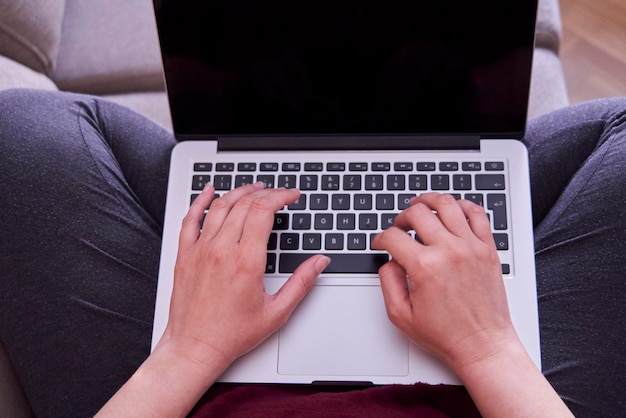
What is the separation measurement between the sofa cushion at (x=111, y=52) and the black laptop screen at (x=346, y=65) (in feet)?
1.36

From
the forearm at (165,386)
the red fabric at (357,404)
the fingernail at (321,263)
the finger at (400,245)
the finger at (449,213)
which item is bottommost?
the red fabric at (357,404)

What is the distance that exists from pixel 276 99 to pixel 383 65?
5.7 inches

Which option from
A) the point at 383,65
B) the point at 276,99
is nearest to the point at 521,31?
the point at 383,65

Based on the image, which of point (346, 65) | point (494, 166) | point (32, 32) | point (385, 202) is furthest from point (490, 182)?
point (32, 32)

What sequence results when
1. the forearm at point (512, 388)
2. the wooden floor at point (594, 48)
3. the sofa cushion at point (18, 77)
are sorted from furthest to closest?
1. the wooden floor at point (594, 48)
2. the sofa cushion at point (18, 77)
3. the forearm at point (512, 388)

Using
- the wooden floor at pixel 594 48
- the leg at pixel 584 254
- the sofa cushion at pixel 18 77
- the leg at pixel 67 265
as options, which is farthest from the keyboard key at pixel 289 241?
the wooden floor at pixel 594 48

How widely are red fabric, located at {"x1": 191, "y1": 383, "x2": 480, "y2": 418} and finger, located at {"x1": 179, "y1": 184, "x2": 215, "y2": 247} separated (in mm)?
191

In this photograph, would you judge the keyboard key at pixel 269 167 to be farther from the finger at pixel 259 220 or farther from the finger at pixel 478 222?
the finger at pixel 478 222

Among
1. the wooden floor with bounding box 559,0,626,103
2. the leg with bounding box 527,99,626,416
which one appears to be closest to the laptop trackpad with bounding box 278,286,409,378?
the leg with bounding box 527,99,626,416

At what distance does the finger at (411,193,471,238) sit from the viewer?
0.71 metres

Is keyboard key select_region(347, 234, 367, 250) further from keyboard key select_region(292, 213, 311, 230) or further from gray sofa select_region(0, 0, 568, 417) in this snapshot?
gray sofa select_region(0, 0, 568, 417)

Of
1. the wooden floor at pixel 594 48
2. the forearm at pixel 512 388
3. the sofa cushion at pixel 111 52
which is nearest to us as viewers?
the forearm at pixel 512 388

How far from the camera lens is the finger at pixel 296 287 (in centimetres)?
72

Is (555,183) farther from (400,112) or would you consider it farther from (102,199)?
(102,199)
